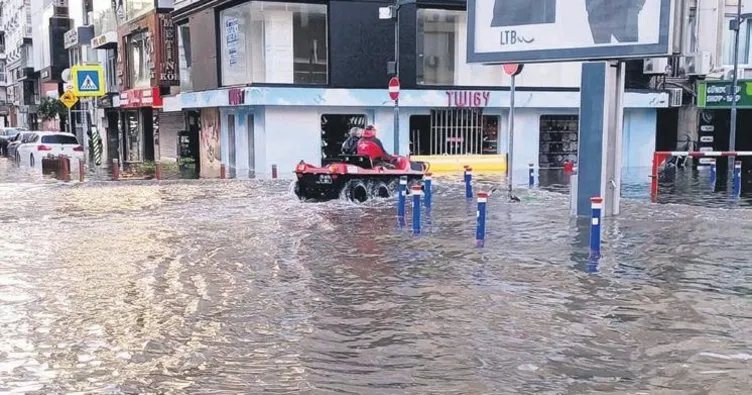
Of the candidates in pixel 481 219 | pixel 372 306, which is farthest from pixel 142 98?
pixel 372 306

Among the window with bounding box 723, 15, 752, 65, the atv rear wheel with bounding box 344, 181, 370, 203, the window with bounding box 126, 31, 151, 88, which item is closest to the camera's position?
the atv rear wheel with bounding box 344, 181, 370, 203

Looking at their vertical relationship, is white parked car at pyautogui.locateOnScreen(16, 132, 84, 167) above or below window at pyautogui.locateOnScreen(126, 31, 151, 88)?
below

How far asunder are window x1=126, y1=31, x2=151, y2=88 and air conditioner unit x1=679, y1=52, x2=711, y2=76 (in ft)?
79.6

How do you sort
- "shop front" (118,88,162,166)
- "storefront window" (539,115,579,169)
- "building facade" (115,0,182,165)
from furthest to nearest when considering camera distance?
"shop front" (118,88,162,166) → "building facade" (115,0,182,165) → "storefront window" (539,115,579,169)

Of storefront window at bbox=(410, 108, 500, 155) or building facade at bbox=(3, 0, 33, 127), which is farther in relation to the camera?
building facade at bbox=(3, 0, 33, 127)

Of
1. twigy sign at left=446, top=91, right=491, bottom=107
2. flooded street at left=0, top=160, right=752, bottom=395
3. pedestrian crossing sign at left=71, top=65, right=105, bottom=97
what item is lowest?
flooded street at left=0, top=160, right=752, bottom=395

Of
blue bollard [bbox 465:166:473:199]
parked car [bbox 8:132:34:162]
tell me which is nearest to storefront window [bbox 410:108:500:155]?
blue bollard [bbox 465:166:473:199]

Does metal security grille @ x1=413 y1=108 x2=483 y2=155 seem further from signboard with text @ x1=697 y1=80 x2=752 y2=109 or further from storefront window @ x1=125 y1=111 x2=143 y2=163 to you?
storefront window @ x1=125 y1=111 x2=143 y2=163

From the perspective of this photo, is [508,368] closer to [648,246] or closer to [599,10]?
[648,246]

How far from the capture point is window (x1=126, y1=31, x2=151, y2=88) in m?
38.4

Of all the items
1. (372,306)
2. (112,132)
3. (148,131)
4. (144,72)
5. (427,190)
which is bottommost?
(372,306)

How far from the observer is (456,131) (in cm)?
3052

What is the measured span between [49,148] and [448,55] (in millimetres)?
16782

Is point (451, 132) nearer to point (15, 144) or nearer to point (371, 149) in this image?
point (371, 149)
